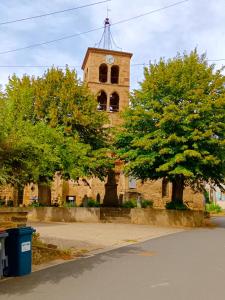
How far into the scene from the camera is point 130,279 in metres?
8.41

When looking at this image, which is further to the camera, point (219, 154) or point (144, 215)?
point (144, 215)

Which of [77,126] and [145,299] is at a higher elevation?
[77,126]

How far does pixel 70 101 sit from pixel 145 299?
73.1ft

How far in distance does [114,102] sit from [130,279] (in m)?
40.0

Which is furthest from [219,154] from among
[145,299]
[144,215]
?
[145,299]

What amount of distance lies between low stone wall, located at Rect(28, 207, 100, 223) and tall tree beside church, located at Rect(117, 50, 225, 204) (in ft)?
12.6

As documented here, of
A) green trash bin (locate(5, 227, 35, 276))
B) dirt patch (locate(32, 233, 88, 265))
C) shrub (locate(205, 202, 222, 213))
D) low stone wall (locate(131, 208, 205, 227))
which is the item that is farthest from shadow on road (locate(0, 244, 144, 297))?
shrub (locate(205, 202, 222, 213))

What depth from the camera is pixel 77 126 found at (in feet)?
94.2

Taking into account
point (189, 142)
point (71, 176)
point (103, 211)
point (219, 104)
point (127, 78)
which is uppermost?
point (127, 78)

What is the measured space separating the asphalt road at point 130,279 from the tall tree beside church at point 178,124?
410 inches

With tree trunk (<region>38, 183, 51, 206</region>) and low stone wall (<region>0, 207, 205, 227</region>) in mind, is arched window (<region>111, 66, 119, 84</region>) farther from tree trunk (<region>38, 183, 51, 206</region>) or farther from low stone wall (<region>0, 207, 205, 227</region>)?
tree trunk (<region>38, 183, 51, 206</region>)

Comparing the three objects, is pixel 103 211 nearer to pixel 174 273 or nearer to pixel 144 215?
pixel 144 215

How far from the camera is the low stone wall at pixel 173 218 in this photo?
23906 mm

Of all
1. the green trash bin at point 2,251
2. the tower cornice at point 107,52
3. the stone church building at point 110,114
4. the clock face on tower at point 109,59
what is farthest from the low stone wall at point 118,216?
the tower cornice at point 107,52
